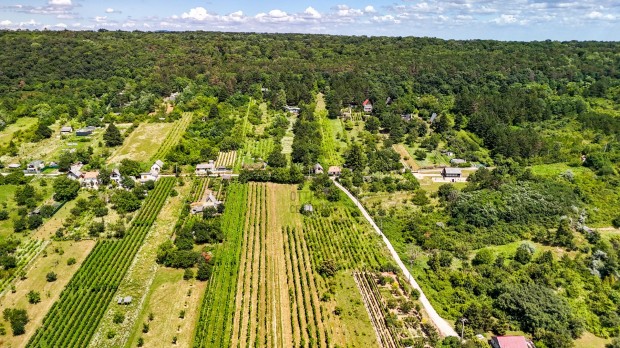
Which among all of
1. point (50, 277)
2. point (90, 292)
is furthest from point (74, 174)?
point (90, 292)

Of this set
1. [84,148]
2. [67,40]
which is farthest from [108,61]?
[84,148]

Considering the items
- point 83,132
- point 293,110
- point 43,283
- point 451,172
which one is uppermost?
point 293,110

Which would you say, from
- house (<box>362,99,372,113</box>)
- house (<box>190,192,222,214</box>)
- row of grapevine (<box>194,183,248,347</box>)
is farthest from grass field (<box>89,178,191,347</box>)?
house (<box>362,99,372,113</box>)

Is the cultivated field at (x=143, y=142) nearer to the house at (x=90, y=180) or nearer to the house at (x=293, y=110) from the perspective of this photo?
the house at (x=90, y=180)

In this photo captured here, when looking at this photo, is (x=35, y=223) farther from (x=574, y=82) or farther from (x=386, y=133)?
(x=574, y=82)

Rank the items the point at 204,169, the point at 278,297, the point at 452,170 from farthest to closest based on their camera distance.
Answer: the point at 204,169 → the point at 452,170 → the point at 278,297

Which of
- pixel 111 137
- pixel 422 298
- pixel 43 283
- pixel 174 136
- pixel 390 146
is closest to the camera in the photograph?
pixel 422 298

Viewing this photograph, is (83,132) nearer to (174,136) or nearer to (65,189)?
(174,136)
